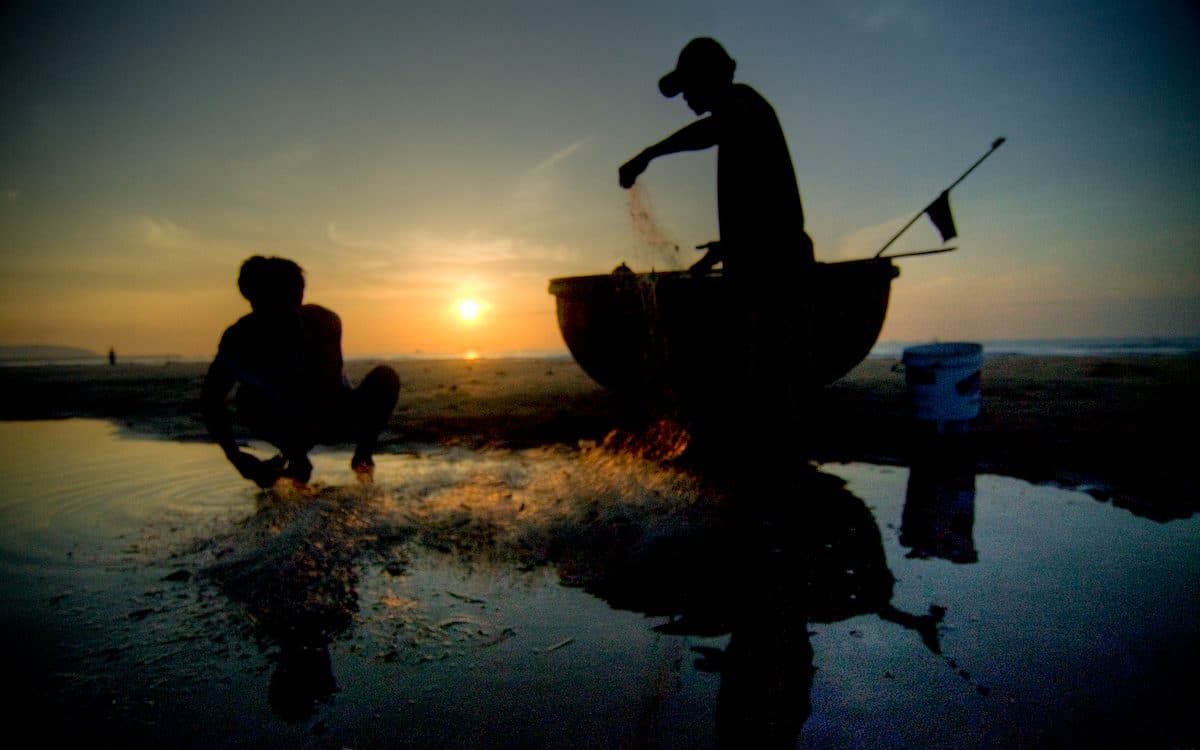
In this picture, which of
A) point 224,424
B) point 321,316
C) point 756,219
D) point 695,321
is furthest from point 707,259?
point 224,424

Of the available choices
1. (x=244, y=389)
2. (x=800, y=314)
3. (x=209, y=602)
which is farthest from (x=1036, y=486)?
(x=244, y=389)

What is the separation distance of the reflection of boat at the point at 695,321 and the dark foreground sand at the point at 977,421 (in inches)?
34.0

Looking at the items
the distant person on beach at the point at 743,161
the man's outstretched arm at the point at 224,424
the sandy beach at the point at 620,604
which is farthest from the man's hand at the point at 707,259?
the man's outstretched arm at the point at 224,424

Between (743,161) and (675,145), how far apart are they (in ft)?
1.42

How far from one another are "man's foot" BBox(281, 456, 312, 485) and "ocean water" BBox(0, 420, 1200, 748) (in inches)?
4.7

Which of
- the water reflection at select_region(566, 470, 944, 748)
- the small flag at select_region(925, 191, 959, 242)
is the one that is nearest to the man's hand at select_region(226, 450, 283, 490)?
the water reflection at select_region(566, 470, 944, 748)

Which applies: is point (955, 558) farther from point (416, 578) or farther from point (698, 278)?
point (698, 278)

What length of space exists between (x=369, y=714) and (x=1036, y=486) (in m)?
3.86

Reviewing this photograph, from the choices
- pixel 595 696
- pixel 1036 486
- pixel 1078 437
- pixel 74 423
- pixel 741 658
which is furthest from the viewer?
pixel 74 423

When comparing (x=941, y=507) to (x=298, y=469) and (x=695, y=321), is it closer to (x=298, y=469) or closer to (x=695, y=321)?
(x=695, y=321)

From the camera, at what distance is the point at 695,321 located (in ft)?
15.2

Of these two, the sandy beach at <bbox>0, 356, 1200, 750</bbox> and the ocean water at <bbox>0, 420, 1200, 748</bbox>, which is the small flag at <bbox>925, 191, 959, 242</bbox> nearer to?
the sandy beach at <bbox>0, 356, 1200, 750</bbox>

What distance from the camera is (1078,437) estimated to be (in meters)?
4.50

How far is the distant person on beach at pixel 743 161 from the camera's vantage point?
3143mm
